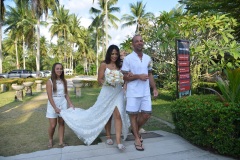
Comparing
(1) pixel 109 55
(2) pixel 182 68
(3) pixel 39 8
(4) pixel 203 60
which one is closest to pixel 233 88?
(2) pixel 182 68

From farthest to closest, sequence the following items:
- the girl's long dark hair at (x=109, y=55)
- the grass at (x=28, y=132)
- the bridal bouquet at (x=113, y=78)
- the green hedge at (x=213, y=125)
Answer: the grass at (x=28, y=132) → the girl's long dark hair at (x=109, y=55) → the bridal bouquet at (x=113, y=78) → the green hedge at (x=213, y=125)

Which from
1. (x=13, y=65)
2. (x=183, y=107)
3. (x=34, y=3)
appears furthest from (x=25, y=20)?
(x=183, y=107)

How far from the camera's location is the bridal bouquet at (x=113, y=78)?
3.70m

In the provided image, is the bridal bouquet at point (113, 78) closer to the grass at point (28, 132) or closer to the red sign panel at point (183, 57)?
the grass at point (28, 132)

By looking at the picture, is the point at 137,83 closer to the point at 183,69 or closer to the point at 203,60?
the point at 183,69

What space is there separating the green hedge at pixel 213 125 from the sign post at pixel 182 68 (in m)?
1.37

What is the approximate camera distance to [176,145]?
3.75 m

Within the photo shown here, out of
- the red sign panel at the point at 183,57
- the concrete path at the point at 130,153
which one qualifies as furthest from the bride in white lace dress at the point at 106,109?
the red sign panel at the point at 183,57

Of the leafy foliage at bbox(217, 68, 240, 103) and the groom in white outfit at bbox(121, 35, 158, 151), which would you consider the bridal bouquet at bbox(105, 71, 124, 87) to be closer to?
the groom in white outfit at bbox(121, 35, 158, 151)

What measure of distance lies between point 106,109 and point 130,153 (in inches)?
35.5

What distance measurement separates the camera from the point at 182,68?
5539mm

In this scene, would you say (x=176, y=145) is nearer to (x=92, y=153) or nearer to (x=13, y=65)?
(x=92, y=153)

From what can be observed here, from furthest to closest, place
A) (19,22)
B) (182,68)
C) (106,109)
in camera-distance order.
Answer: (19,22)
(182,68)
(106,109)

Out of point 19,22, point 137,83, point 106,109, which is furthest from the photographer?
point 19,22
